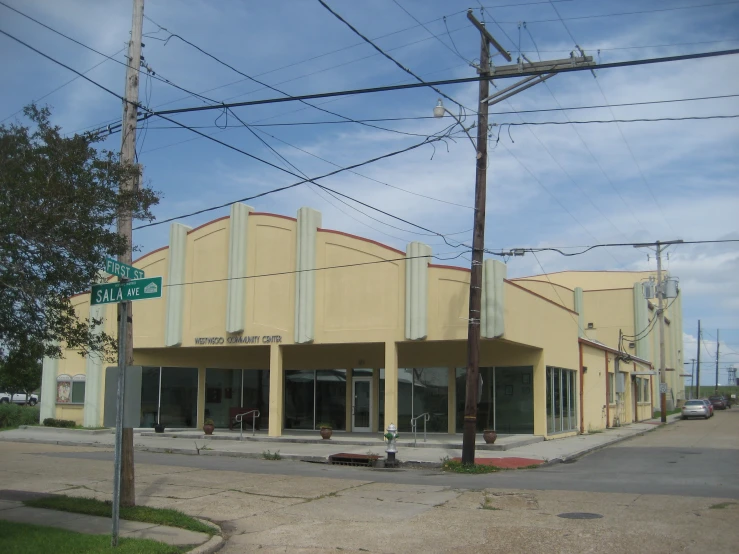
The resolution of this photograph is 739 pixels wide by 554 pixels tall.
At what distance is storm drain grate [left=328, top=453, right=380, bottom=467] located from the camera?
65.9ft

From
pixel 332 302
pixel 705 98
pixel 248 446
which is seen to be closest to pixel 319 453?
pixel 248 446

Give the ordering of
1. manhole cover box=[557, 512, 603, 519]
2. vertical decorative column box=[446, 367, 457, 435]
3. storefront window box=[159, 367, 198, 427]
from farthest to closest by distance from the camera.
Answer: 1. storefront window box=[159, 367, 198, 427]
2. vertical decorative column box=[446, 367, 457, 435]
3. manhole cover box=[557, 512, 603, 519]

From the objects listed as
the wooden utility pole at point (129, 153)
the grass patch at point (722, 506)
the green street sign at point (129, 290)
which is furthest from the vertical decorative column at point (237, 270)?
the grass patch at point (722, 506)

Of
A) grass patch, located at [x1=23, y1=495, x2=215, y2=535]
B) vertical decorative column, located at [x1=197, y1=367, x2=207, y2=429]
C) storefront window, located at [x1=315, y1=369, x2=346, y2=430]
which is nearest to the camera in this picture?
grass patch, located at [x1=23, y1=495, x2=215, y2=535]

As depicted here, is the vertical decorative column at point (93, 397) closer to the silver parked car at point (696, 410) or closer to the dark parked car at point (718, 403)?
the silver parked car at point (696, 410)

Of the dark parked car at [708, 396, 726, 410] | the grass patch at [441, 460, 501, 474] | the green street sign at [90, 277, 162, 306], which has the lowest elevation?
the dark parked car at [708, 396, 726, 410]

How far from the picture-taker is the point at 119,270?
9070 mm

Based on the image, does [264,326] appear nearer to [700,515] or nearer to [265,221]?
[265,221]

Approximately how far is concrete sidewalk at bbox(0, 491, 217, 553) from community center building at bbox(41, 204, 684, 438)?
12.9 m

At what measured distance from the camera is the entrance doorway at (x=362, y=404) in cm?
3011

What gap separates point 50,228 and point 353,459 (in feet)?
43.8

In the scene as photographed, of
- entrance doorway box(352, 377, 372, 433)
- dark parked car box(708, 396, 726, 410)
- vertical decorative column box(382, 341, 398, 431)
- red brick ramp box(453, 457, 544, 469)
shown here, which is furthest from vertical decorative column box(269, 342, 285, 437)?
dark parked car box(708, 396, 726, 410)

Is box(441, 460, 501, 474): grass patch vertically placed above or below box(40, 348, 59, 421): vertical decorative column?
below

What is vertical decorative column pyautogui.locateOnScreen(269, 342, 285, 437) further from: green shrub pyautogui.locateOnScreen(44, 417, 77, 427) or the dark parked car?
the dark parked car
